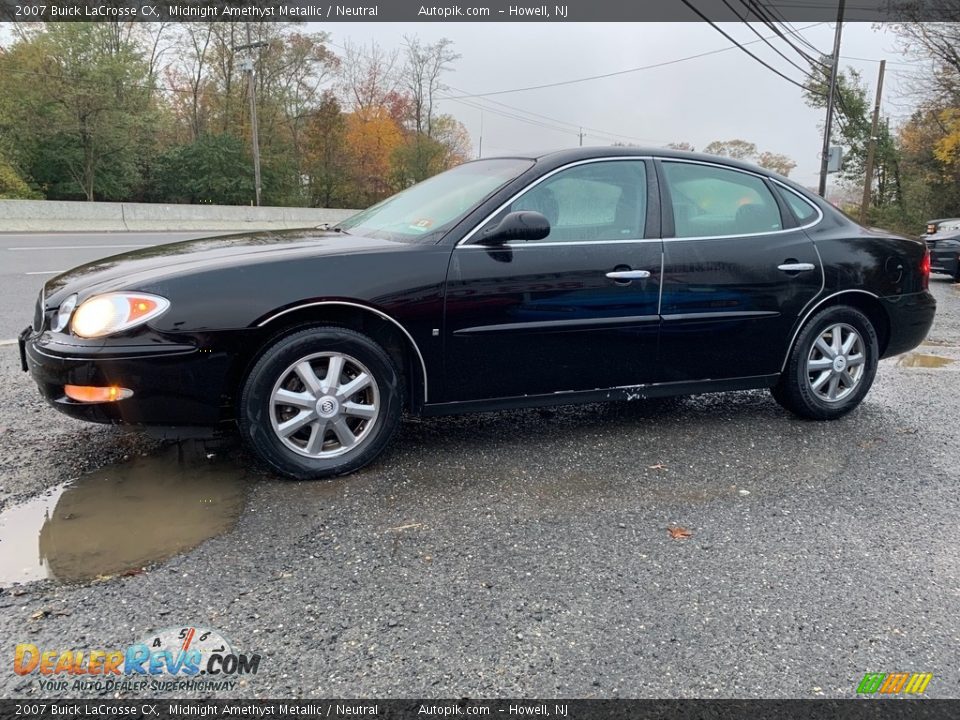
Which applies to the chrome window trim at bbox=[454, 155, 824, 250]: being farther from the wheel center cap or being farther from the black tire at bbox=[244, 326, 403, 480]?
the wheel center cap

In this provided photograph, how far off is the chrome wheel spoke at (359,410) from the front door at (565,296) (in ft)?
1.35

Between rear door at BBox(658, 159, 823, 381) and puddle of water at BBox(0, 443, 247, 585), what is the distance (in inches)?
95.5

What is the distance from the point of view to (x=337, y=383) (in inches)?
126

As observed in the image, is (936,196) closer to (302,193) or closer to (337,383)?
(302,193)

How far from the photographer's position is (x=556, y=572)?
252 cm

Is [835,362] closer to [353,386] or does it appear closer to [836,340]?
[836,340]

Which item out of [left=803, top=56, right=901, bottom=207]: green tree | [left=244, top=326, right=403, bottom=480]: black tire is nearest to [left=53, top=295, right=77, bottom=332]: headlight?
[left=244, top=326, right=403, bottom=480]: black tire

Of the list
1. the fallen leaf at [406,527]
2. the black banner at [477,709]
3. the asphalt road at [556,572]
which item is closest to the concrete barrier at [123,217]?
the asphalt road at [556,572]

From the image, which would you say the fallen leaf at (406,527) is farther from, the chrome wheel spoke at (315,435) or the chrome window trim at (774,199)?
the chrome window trim at (774,199)

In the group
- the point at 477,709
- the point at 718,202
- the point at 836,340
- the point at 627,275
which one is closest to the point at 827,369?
the point at 836,340

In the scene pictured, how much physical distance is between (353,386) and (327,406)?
0.49ft

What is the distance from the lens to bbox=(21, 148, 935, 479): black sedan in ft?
9.79

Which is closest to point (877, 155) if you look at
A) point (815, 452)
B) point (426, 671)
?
Answer: point (815, 452)

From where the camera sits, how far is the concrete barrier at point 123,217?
63.7 feet
